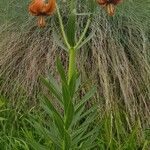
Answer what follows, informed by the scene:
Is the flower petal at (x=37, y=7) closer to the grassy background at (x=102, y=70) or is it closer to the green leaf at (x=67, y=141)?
the green leaf at (x=67, y=141)

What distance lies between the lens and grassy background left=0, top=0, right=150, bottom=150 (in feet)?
8.34

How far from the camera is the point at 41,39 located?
119 inches

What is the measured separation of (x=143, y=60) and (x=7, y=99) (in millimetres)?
810

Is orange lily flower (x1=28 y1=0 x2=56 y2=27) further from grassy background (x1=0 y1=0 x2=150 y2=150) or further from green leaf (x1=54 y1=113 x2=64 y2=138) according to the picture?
grassy background (x1=0 y1=0 x2=150 y2=150)

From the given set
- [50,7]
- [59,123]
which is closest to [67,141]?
[59,123]

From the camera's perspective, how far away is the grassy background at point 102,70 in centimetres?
254

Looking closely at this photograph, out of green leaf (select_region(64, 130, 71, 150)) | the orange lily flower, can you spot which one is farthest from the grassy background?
the orange lily flower

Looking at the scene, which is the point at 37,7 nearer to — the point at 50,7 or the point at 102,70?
the point at 50,7

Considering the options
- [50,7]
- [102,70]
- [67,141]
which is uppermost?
[50,7]

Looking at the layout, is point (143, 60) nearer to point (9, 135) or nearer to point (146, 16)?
point (146, 16)

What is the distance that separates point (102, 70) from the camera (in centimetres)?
273

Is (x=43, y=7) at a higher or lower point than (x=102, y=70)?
higher

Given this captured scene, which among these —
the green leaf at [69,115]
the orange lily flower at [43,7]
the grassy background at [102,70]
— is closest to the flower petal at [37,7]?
the orange lily flower at [43,7]

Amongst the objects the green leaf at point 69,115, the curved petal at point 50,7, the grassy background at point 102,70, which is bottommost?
the grassy background at point 102,70
